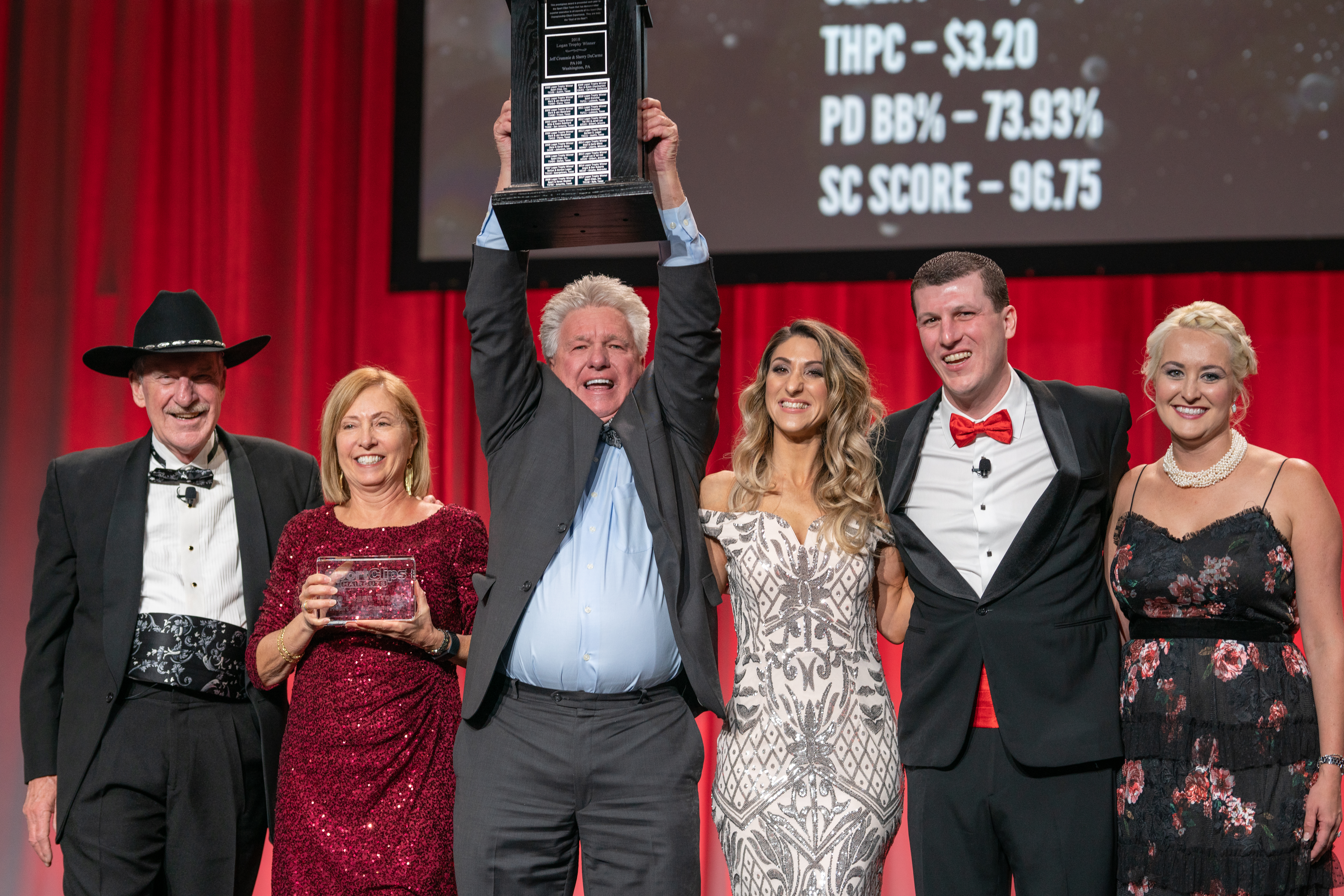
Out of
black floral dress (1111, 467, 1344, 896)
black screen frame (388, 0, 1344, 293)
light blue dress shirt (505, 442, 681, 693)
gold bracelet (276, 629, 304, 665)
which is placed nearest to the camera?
black floral dress (1111, 467, 1344, 896)

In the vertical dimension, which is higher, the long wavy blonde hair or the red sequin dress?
the long wavy blonde hair

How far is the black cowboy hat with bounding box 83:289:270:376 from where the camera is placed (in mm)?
2973

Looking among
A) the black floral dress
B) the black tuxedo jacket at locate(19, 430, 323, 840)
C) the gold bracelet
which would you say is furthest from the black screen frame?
the gold bracelet

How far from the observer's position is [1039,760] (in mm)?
2270

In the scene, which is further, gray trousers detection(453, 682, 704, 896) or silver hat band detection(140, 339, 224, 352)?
silver hat band detection(140, 339, 224, 352)

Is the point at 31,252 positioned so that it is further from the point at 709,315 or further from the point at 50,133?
the point at 709,315

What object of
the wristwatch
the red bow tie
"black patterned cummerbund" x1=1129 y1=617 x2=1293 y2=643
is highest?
the red bow tie

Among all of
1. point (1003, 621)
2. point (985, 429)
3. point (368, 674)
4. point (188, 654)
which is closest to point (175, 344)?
point (188, 654)

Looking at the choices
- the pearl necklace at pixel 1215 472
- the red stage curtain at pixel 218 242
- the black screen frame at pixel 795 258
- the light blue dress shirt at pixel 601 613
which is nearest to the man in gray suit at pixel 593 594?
the light blue dress shirt at pixel 601 613

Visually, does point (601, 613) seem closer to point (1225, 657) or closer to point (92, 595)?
point (1225, 657)

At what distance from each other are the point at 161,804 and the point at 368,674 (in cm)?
69

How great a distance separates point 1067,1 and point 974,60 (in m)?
0.39

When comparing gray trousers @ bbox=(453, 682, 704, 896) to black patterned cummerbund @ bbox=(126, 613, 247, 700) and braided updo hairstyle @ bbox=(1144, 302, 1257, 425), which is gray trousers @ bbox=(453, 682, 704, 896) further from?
braided updo hairstyle @ bbox=(1144, 302, 1257, 425)

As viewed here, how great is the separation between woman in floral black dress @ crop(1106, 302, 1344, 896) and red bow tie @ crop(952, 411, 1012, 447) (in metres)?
0.32
